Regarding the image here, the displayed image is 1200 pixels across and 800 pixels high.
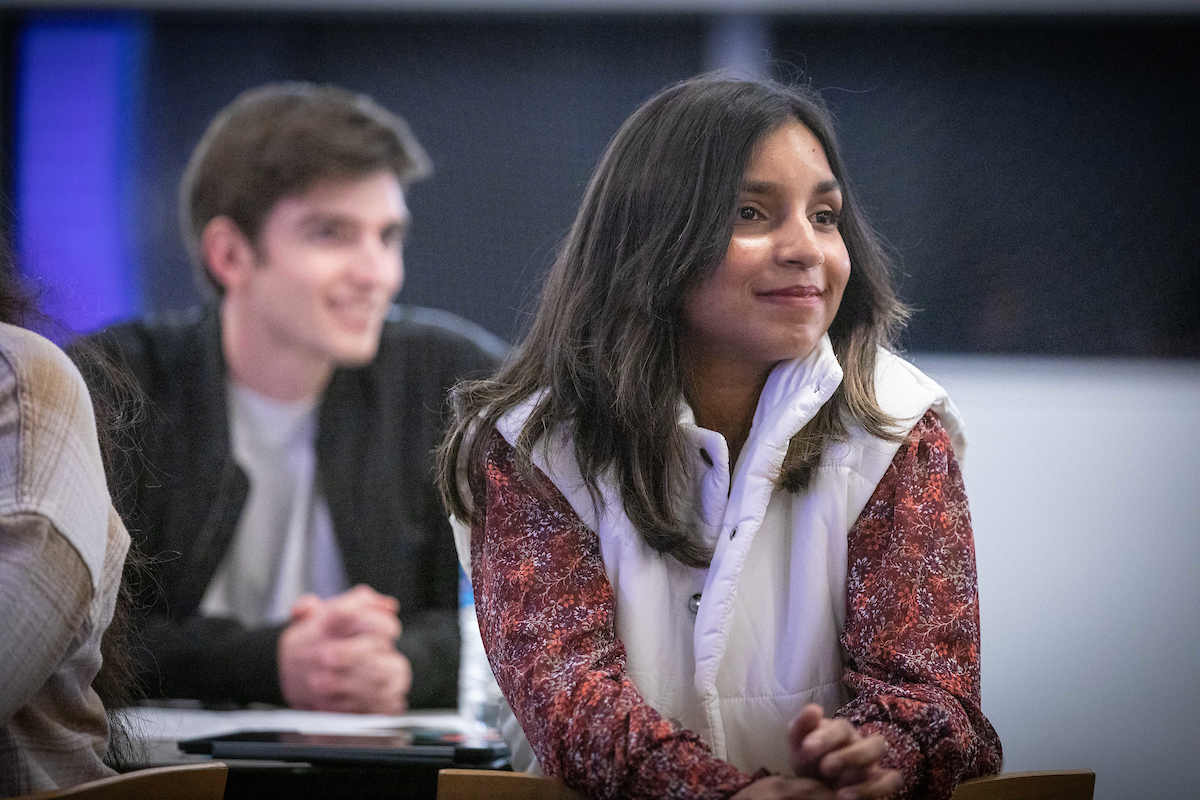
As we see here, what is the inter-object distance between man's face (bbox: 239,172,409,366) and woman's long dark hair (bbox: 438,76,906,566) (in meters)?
1.32

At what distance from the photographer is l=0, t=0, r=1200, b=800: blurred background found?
2.70 meters

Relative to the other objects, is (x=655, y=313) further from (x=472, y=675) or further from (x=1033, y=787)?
(x=472, y=675)

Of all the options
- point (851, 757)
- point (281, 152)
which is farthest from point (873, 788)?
point (281, 152)

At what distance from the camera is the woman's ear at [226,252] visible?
275 cm

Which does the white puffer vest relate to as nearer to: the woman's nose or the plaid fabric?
the woman's nose

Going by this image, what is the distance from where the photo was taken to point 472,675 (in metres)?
2.37

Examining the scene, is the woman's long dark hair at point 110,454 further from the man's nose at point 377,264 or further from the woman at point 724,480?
the man's nose at point 377,264

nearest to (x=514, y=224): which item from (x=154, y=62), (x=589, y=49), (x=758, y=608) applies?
(x=589, y=49)

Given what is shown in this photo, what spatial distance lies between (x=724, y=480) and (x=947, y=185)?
1753mm

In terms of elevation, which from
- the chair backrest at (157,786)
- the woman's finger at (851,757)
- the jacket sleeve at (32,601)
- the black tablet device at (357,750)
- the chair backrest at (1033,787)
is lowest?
Answer: the black tablet device at (357,750)

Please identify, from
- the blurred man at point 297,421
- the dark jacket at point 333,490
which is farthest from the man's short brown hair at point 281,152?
the dark jacket at point 333,490

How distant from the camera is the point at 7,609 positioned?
1.13 m

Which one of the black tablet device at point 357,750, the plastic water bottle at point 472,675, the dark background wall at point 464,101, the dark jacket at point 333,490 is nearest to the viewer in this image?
the black tablet device at point 357,750

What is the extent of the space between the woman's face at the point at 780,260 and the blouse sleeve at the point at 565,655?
1.04ft
